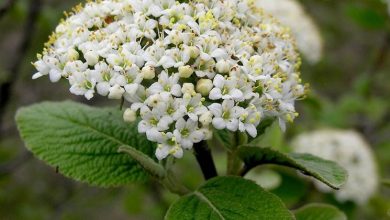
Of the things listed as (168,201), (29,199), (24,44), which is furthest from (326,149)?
(29,199)

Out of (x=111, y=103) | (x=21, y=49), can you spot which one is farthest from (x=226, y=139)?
(x=111, y=103)

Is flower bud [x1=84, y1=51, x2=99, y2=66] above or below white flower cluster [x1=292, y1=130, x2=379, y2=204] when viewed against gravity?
above

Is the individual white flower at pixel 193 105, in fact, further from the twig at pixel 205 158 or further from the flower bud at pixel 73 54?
the flower bud at pixel 73 54

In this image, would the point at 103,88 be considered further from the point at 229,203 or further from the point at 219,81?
the point at 229,203

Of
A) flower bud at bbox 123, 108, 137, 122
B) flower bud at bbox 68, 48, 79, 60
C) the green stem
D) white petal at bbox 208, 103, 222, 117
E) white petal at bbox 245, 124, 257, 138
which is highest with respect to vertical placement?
white petal at bbox 208, 103, 222, 117

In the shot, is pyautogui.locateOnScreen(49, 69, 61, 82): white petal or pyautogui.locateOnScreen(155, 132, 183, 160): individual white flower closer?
pyautogui.locateOnScreen(155, 132, 183, 160): individual white flower

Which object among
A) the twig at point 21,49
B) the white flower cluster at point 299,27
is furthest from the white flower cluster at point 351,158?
the twig at point 21,49

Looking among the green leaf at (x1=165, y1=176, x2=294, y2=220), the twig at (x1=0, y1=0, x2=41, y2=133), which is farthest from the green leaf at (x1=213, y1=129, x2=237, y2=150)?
the twig at (x1=0, y1=0, x2=41, y2=133)

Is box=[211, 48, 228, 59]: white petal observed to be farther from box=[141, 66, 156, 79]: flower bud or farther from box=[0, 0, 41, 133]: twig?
box=[0, 0, 41, 133]: twig

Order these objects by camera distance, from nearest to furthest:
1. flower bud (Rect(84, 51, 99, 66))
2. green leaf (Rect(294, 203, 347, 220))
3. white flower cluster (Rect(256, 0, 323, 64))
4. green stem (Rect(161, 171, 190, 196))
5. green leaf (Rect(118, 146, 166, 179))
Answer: green leaf (Rect(118, 146, 166, 179)) → flower bud (Rect(84, 51, 99, 66)) → green stem (Rect(161, 171, 190, 196)) → green leaf (Rect(294, 203, 347, 220)) → white flower cluster (Rect(256, 0, 323, 64))
